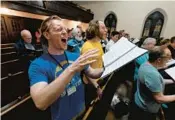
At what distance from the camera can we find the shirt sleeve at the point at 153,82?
1125 mm

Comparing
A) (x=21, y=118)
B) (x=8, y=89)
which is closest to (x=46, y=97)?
(x=21, y=118)

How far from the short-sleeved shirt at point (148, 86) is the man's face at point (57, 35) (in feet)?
2.68

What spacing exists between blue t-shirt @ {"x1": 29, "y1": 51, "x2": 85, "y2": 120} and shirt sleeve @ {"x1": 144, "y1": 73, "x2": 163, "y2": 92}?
0.63 metres

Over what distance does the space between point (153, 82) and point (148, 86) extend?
58mm

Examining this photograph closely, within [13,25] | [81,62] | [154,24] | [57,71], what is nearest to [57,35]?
[57,71]

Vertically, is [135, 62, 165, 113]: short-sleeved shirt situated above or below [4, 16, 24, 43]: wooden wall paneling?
below

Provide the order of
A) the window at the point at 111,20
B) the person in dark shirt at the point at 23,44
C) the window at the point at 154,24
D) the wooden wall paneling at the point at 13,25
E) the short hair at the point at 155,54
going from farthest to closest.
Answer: the window at the point at 111,20 < the window at the point at 154,24 < the wooden wall paneling at the point at 13,25 < the person in dark shirt at the point at 23,44 < the short hair at the point at 155,54

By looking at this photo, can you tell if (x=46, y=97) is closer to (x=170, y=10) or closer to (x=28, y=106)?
(x=28, y=106)

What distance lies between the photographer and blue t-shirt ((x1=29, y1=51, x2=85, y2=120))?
728mm

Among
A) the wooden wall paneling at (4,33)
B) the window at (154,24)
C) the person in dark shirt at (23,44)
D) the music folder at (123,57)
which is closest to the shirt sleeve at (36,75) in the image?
the music folder at (123,57)

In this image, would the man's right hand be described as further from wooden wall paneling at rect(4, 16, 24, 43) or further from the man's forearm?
wooden wall paneling at rect(4, 16, 24, 43)

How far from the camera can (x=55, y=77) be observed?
80 cm

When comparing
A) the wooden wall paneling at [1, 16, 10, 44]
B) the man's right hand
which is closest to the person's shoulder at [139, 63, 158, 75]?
the man's right hand

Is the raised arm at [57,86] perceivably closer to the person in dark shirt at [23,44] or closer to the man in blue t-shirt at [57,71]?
the man in blue t-shirt at [57,71]
